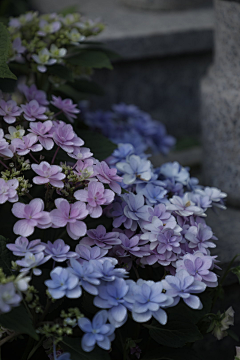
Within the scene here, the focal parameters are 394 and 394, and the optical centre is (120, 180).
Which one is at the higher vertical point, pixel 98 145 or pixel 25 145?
pixel 25 145

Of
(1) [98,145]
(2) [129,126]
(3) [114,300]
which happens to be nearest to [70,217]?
(3) [114,300]

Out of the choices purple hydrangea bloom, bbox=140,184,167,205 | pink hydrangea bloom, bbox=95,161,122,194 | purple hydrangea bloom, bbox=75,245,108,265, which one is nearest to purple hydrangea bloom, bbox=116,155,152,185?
purple hydrangea bloom, bbox=140,184,167,205

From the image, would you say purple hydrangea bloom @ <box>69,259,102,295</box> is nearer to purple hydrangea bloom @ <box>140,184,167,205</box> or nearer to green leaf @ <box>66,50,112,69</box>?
purple hydrangea bloom @ <box>140,184,167,205</box>

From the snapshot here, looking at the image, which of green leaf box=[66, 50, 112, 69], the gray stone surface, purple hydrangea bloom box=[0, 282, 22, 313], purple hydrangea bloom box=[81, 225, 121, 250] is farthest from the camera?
the gray stone surface

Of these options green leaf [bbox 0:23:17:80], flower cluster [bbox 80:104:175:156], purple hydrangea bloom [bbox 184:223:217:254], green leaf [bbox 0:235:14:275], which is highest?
green leaf [bbox 0:23:17:80]

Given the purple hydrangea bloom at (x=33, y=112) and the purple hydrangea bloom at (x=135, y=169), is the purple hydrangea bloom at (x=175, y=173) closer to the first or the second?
the purple hydrangea bloom at (x=135, y=169)

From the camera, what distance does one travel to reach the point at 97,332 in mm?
666

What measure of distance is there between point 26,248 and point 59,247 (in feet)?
0.20

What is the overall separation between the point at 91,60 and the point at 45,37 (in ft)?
0.57

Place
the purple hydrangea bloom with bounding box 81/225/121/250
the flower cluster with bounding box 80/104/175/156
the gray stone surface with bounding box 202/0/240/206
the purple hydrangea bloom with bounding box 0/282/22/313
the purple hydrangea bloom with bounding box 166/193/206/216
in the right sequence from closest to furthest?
the purple hydrangea bloom with bounding box 0/282/22/313 < the purple hydrangea bloom with bounding box 81/225/121/250 < the purple hydrangea bloom with bounding box 166/193/206/216 < the gray stone surface with bounding box 202/0/240/206 < the flower cluster with bounding box 80/104/175/156

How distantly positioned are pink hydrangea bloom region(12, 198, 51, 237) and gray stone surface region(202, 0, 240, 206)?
2.95 ft

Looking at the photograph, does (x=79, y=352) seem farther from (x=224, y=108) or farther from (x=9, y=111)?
(x=224, y=108)

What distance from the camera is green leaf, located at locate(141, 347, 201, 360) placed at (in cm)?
85

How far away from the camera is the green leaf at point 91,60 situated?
122 centimetres
